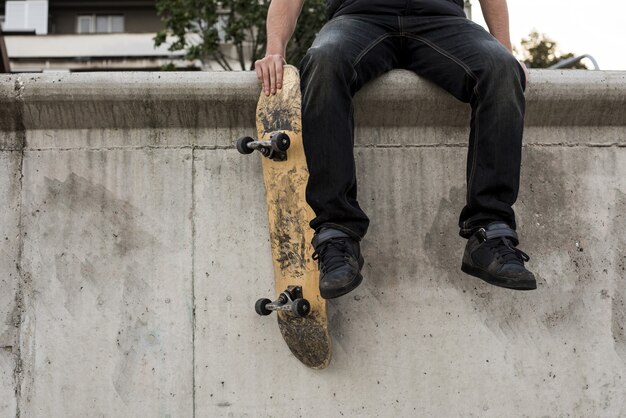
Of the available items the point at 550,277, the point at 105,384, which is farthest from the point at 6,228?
the point at 550,277

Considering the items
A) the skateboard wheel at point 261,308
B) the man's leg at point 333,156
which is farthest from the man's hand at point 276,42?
the skateboard wheel at point 261,308

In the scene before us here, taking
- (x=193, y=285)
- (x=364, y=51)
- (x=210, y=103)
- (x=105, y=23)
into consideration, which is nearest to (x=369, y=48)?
(x=364, y=51)

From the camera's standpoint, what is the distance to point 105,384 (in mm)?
2717

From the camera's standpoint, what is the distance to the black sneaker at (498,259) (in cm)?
232

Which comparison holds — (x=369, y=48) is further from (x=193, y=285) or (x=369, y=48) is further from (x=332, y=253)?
(x=193, y=285)

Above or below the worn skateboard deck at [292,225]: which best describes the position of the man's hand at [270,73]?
above

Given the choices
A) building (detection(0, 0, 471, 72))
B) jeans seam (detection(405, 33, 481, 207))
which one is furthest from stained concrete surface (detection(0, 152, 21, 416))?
building (detection(0, 0, 471, 72))

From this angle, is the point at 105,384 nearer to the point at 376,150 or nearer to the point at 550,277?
the point at 376,150

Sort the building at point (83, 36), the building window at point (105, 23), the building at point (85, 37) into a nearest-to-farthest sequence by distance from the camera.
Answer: the building at point (85, 37), the building at point (83, 36), the building window at point (105, 23)

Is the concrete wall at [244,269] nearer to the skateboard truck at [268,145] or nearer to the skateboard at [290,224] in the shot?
the skateboard at [290,224]

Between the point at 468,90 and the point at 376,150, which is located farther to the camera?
the point at 376,150

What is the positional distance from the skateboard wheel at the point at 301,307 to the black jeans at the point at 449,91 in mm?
280

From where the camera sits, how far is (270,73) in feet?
8.79

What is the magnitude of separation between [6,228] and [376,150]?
150 cm
